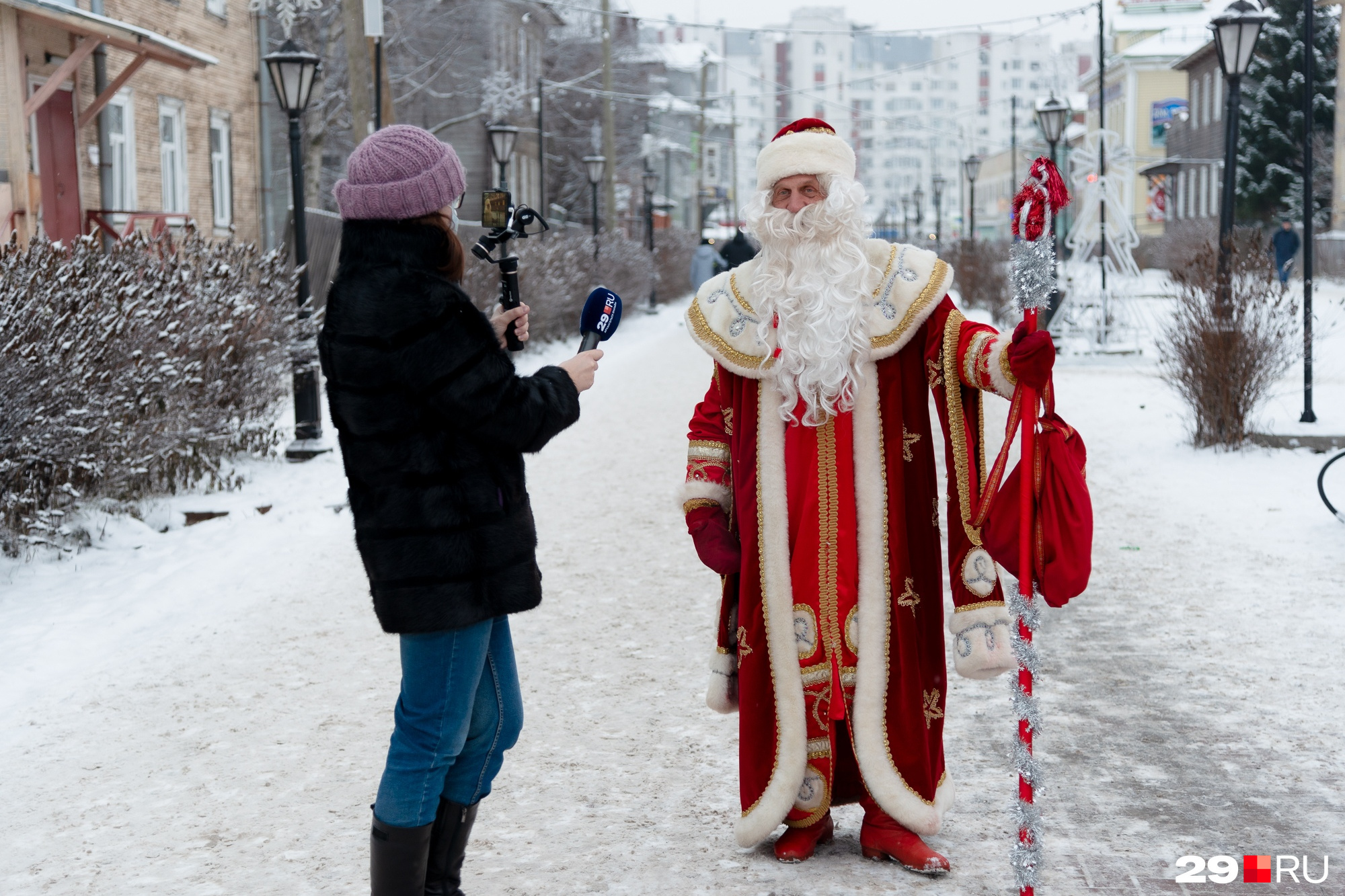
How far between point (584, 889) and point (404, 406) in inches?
56.0

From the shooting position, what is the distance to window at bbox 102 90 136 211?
1984 cm

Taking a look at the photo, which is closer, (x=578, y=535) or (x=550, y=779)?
(x=550, y=779)

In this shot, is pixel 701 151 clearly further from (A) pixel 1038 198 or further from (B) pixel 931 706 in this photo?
(A) pixel 1038 198

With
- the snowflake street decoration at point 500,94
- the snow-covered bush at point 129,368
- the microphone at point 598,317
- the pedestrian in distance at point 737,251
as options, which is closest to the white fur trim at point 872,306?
the microphone at point 598,317

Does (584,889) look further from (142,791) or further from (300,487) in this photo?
(300,487)

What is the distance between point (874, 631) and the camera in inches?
147

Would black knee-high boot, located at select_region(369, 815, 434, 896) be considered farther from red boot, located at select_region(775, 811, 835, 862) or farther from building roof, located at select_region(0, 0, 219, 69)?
building roof, located at select_region(0, 0, 219, 69)

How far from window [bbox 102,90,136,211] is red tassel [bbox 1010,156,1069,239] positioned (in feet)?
60.2

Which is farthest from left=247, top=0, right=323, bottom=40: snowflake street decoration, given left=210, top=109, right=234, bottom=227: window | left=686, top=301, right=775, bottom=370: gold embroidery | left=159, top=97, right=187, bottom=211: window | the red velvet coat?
A: the red velvet coat

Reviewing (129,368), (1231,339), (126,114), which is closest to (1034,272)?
(129,368)

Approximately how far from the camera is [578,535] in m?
8.70

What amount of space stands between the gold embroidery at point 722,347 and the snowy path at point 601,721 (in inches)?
51.1

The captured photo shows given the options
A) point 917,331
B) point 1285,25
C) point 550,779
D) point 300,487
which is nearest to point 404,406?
point 917,331

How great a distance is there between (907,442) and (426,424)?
1305mm
